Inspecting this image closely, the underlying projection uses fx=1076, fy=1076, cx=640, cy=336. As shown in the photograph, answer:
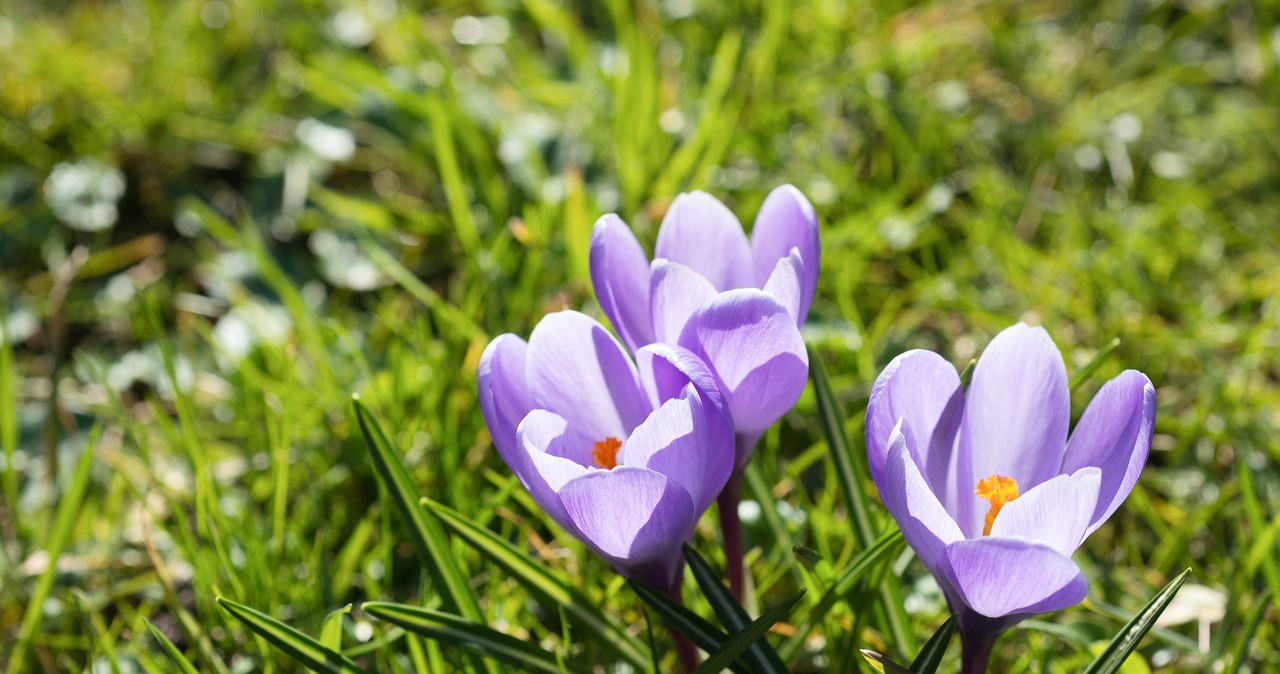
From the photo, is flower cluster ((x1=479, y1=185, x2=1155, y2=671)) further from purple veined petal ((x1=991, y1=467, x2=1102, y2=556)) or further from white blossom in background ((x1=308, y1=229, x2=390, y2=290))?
white blossom in background ((x1=308, y1=229, x2=390, y2=290))

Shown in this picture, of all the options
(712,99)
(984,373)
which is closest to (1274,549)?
(984,373)

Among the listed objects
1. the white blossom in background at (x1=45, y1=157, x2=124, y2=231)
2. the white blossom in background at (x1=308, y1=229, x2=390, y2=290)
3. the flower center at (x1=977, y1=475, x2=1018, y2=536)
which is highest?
the flower center at (x1=977, y1=475, x2=1018, y2=536)

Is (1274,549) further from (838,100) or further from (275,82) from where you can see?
(275,82)

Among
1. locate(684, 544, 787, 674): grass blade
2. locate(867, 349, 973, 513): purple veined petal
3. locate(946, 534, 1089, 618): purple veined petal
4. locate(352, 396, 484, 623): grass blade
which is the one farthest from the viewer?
locate(352, 396, 484, 623): grass blade

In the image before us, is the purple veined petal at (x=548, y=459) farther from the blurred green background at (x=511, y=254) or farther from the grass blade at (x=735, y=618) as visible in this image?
the blurred green background at (x=511, y=254)

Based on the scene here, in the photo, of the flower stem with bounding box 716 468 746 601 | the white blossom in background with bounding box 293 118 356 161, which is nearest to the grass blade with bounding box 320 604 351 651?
the flower stem with bounding box 716 468 746 601

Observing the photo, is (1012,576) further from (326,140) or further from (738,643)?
(326,140)

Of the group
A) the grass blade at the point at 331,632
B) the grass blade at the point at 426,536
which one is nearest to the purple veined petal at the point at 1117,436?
the grass blade at the point at 426,536
